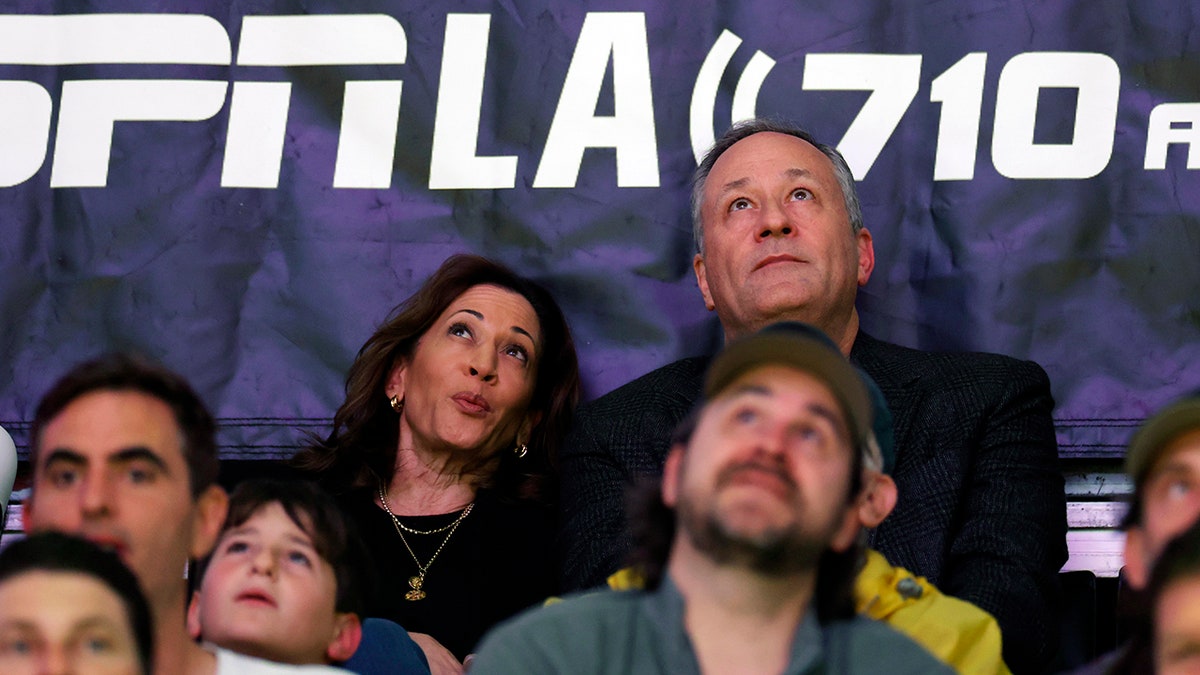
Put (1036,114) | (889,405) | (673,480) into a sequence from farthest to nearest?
1. (1036,114)
2. (889,405)
3. (673,480)

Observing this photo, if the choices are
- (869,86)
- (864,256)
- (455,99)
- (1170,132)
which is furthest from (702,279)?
(1170,132)

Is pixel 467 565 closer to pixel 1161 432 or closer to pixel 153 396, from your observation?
pixel 153 396

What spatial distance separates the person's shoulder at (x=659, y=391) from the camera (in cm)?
292

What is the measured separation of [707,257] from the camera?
3.10m

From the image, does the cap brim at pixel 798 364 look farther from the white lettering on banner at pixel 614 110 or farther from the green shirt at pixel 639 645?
the white lettering on banner at pixel 614 110

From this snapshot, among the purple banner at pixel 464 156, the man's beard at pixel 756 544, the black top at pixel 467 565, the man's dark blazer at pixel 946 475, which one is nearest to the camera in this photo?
the man's beard at pixel 756 544

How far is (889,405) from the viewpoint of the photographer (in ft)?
9.08

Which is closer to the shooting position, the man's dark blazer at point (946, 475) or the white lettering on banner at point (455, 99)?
the man's dark blazer at point (946, 475)

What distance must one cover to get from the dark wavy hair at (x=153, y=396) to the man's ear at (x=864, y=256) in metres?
1.46

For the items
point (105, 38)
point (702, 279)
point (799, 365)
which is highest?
point (105, 38)

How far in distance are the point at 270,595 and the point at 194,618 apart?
0.19 meters

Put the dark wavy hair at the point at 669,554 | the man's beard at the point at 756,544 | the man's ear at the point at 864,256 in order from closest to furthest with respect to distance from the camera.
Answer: the man's beard at the point at 756,544 < the dark wavy hair at the point at 669,554 < the man's ear at the point at 864,256

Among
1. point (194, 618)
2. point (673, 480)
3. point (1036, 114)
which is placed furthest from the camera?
point (1036, 114)

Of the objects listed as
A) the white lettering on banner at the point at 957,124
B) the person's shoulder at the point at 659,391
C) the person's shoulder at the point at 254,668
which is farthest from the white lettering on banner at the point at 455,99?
the person's shoulder at the point at 254,668
